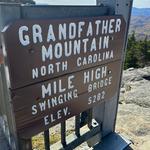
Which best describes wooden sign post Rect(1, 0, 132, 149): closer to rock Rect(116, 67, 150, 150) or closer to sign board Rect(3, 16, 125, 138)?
sign board Rect(3, 16, 125, 138)

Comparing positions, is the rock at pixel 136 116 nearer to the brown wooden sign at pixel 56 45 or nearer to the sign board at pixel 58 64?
the sign board at pixel 58 64

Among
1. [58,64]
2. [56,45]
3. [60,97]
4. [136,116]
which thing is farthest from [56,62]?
[136,116]

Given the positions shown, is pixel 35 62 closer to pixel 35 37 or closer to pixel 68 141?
pixel 35 37

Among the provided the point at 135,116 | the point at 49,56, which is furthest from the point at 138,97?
the point at 49,56

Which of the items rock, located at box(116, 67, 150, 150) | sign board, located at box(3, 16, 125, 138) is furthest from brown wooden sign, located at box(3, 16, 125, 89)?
rock, located at box(116, 67, 150, 150)

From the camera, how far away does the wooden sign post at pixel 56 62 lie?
158cm

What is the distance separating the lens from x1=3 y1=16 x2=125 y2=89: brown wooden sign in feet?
5.11

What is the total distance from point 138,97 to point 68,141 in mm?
2555

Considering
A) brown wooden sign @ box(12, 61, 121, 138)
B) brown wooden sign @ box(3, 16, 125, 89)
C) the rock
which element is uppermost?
brown wooden sign @ box(3, 16, 125, 89)

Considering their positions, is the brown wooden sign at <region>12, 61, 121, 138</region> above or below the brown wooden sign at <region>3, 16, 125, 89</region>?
below

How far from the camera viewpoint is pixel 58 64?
1.86 metres

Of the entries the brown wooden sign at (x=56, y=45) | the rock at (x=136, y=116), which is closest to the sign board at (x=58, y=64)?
the brown wooden sign at (x=56, y=45)

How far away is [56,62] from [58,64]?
0.09ft

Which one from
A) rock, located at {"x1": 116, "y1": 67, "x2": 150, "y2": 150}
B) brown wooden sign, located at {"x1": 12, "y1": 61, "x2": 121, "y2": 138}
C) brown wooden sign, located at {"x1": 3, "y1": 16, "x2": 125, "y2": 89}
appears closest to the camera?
brown wooden sign, located at {"x1": 3, "y1": 16, "x2": 125, "y2": 89}
